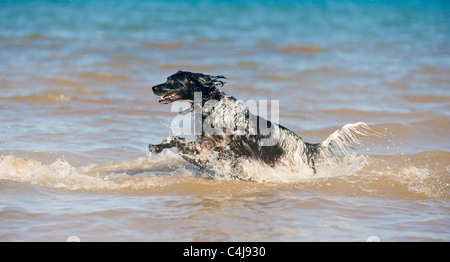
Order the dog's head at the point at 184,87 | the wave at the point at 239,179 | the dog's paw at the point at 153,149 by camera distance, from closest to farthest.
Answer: the wave at the point at 239,179 < the dog's head at the point at 184,87 < the dog's paw at the point at 153,149

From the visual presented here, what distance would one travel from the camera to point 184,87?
6.53m

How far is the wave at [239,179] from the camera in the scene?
6129 millimetres

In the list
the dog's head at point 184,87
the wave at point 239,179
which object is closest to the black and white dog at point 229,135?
the dog's head at point 184,87

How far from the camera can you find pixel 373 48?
18062mm

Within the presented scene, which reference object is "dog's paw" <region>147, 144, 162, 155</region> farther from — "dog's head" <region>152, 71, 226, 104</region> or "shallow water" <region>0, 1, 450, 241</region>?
"dog's head" <region>152, 71, 226, 104</region>

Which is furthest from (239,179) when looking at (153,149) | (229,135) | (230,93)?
(230,93)

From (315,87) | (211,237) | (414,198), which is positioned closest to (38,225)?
(211,237)

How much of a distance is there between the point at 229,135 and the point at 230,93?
18.0 feet

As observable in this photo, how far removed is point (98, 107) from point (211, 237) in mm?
6499

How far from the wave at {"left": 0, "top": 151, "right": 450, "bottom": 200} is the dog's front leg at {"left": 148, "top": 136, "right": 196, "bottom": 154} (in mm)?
302

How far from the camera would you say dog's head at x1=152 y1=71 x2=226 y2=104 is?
6.50 metres

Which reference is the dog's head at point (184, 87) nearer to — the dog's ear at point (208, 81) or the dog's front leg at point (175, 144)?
the dog's ear at point (208, 81)

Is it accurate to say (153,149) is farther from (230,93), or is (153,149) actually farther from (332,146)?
(230,93)

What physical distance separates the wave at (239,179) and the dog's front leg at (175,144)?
0.99ft
